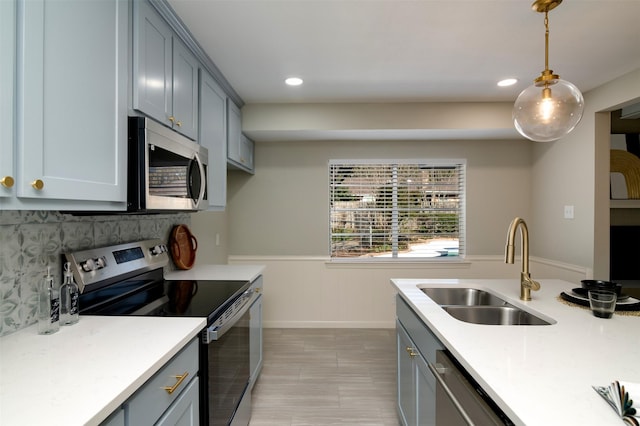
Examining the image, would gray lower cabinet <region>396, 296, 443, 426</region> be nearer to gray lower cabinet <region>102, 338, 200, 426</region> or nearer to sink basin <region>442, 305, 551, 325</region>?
sink basin <region>442, 305, 551, 325</region>

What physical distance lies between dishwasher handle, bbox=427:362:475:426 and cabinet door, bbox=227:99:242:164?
2287mm

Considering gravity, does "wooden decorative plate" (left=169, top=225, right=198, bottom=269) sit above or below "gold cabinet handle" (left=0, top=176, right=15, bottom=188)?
below

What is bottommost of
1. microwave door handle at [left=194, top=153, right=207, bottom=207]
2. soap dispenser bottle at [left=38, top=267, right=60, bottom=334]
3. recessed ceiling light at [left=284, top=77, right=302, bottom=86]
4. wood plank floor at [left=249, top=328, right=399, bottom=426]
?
wood plank floor at [left=249, top=328, right=399, bottom=426]

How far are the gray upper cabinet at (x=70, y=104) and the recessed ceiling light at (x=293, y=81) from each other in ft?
4.76

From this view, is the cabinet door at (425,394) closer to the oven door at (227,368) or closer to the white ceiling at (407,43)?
the oven door at (227,368)

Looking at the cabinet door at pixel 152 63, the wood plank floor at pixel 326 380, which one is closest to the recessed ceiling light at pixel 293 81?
the cabinet door at pixel 152 63

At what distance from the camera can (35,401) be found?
0.79 m

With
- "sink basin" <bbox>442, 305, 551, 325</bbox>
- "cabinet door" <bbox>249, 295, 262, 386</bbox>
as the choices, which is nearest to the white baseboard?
"cabinet door" <bbox>249, 295, 262, 386</bbox>

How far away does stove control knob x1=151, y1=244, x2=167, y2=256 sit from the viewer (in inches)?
83.6

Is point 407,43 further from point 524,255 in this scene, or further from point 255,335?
point 255,335

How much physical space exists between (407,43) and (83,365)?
2313mm

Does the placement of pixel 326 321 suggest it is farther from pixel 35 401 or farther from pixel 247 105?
pixel 35 401

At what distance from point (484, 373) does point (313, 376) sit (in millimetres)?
2057

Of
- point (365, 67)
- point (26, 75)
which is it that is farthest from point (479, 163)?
point (26, 75)
